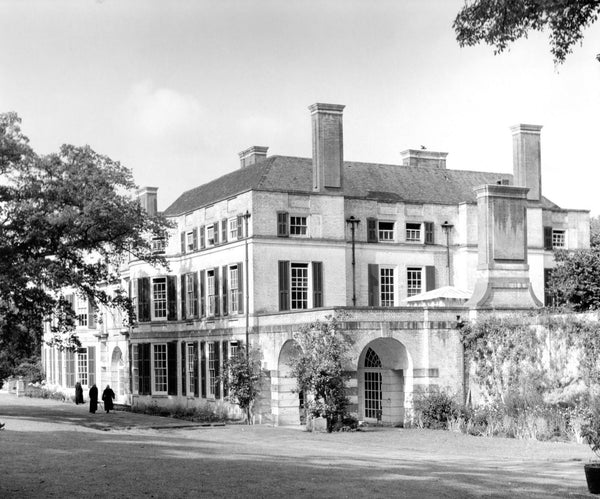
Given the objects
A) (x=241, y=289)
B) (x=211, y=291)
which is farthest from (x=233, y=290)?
(x=211, y=291)

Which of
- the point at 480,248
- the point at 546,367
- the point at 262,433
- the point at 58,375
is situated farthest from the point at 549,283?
the point at 58,375

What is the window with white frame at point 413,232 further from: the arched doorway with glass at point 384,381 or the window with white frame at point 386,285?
the arched doorway with glass at point 384,381

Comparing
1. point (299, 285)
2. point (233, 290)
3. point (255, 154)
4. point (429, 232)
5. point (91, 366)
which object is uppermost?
point (255, 154)

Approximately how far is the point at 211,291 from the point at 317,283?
17.6 feet

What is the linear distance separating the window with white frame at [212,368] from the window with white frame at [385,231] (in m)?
8.83

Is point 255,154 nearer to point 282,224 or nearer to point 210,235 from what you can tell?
point 210,235

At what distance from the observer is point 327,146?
42.9m

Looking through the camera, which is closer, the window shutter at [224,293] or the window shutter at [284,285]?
the window shutter at [284,285]

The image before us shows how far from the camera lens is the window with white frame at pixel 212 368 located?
44463mm

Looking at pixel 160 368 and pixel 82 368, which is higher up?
pixel 160 368

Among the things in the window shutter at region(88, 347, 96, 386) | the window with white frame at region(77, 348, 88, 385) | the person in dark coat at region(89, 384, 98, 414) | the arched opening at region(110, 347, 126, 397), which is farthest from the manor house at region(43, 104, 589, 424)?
the window with white frame at region(77, 348, 88, 385)

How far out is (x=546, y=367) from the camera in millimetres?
31812

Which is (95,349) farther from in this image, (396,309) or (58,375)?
(396,309)

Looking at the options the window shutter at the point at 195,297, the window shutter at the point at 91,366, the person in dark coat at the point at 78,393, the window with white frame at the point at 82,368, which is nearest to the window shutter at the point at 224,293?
the window shutter at the point at 195,297
